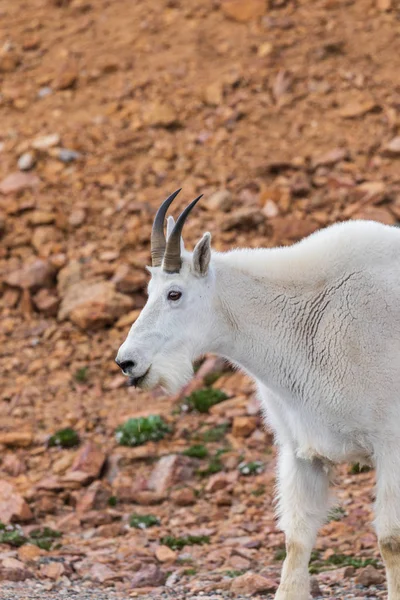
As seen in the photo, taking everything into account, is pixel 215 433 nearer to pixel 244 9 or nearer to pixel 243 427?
pixel 243 427

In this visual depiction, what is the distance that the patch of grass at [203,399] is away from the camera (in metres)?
11.7

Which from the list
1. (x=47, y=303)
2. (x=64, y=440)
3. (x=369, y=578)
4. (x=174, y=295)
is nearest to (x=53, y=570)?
(x=369, y=578)

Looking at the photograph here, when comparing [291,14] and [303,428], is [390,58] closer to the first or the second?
[291,14]

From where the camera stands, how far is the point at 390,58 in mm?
16594

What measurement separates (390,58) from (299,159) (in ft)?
9.72

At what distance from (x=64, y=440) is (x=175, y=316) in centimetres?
529

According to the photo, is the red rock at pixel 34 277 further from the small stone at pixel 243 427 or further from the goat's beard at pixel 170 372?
the goat's beard at pixel 170 372

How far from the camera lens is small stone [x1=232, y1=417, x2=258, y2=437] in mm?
11109

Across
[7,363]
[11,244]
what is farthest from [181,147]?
[7,363]

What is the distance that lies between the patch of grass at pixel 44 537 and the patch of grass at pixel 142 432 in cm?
169

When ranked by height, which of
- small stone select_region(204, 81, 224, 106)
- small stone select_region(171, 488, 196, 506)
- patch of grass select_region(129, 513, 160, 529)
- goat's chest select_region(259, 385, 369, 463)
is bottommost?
small stone select_region(171, 488, 196, 506)

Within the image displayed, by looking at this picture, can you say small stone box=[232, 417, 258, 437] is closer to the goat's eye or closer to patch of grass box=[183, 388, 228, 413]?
patch of grass box=[183, 388, 228, 413]

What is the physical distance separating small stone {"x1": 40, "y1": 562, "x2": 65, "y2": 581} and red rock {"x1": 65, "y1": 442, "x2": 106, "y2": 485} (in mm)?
1933

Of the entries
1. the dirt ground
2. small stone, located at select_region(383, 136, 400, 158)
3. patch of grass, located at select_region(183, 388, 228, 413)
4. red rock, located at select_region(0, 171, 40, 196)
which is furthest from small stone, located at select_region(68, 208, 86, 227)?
small stone, located at select_region(383, 136, 400, 158)
